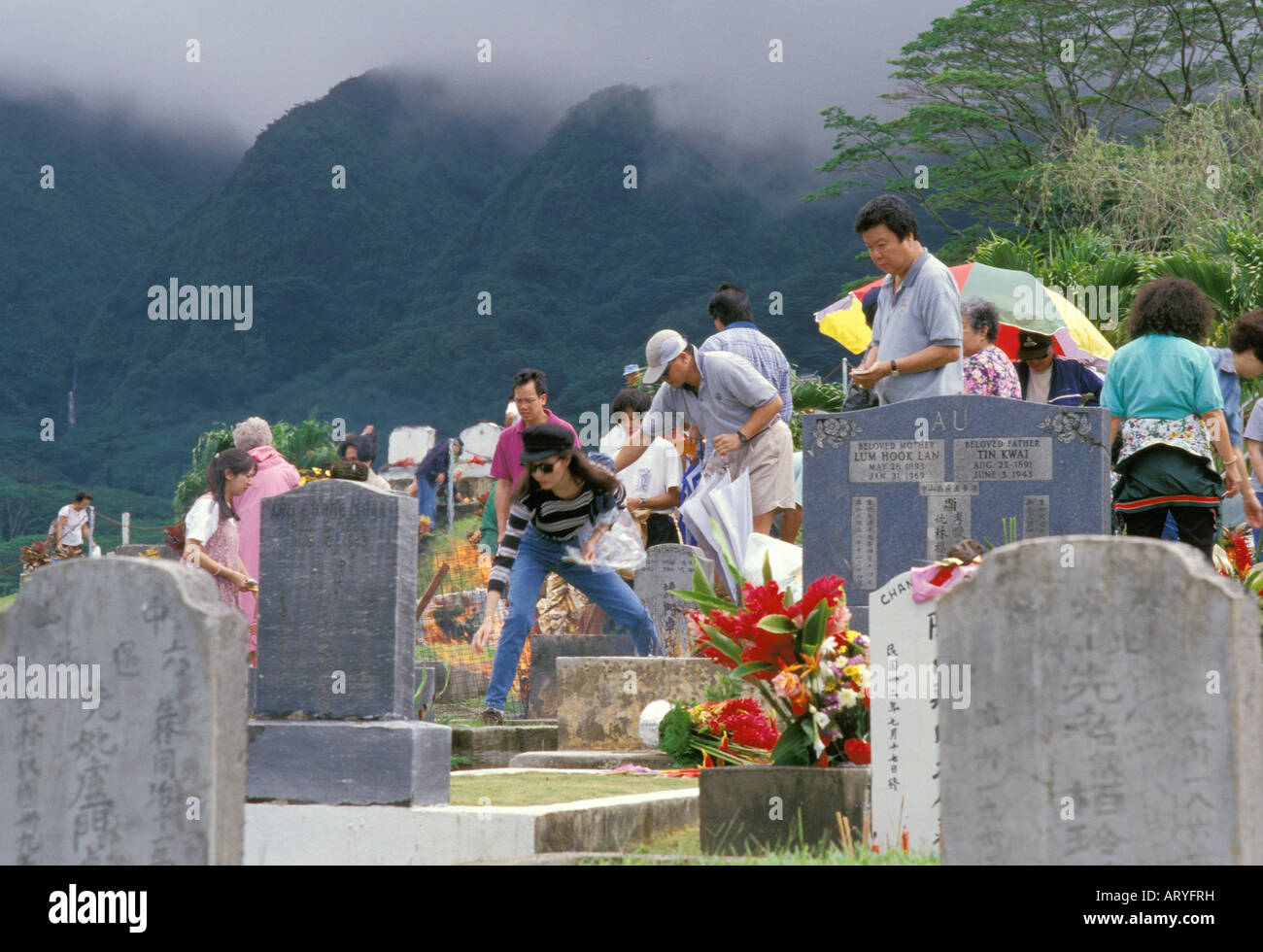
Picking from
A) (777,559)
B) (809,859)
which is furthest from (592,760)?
(809,859)

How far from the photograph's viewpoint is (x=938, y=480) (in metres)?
7.07

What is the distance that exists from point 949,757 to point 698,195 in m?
113

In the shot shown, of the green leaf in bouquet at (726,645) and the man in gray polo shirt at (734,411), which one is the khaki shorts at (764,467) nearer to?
the man in gray polo shirt at (734,411)

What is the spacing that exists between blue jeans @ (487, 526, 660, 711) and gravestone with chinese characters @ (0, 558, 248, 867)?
174 inches

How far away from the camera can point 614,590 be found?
26.9 feet

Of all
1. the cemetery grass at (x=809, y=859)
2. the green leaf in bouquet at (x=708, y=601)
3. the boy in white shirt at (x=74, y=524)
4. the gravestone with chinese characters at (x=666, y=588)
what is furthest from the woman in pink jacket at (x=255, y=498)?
the boy in white shirt at (x=74, y=524)

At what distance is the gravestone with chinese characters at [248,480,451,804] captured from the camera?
547cm

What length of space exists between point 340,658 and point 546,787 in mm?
1214

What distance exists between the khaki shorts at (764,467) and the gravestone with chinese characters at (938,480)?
4.53 feet

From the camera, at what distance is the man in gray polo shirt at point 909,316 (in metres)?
7.19

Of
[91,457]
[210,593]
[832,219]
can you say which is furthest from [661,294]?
[210,593]

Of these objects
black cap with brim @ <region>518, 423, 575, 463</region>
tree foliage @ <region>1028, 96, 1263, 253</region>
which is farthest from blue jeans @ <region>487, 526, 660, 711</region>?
tree foliage @ <region>1028, 96, 1263, 253</region>

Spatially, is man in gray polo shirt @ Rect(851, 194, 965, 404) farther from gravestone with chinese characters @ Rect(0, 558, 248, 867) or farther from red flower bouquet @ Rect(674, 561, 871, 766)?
gravestone with chinese characters @ Rect(0, 558, 248, 867)

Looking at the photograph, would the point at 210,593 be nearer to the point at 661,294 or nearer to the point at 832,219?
the point at 661,294
